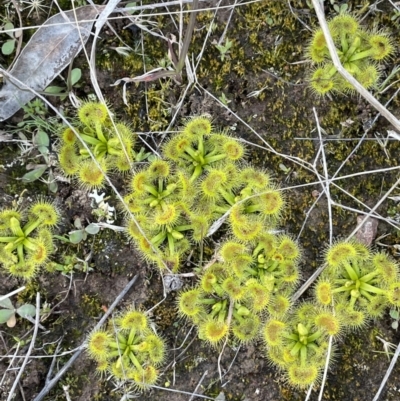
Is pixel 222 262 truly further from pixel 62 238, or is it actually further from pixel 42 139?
pixel 42 139

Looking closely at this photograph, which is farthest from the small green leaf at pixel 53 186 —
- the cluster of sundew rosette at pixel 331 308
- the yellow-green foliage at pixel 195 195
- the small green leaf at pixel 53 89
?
the cluster of sundew rosette at pixel 331 308

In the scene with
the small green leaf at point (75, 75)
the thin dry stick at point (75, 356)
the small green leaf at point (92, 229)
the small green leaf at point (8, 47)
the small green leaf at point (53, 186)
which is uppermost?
the small green leaf at point (8, 47)

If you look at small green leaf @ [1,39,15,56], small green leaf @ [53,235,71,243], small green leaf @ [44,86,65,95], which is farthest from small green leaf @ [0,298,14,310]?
small green leaf @ [1,39,15,56]

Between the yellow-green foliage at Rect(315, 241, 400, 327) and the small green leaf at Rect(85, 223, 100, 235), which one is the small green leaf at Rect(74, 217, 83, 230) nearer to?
the small green leaf at Rect(85, 223, 100, 235)

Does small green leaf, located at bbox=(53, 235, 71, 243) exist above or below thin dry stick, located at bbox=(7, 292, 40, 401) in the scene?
above

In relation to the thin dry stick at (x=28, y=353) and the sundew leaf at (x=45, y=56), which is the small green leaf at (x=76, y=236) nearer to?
the thin dry stick at (x=28, y=353)

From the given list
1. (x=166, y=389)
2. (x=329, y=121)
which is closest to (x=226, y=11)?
(x=329, y=121)
